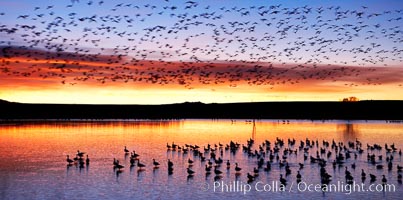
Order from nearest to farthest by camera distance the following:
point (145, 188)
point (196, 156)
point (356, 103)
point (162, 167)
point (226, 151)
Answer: point (145, 188), point (162, 167), point (196, 156), point (226, 151), point (356, 103)

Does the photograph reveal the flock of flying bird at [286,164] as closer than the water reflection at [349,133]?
Yes

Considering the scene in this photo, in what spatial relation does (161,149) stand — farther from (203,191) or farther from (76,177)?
(203,191)

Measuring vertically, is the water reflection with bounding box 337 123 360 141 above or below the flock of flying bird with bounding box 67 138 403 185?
above

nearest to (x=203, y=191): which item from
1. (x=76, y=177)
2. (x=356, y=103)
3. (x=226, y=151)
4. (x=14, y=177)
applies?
(x=76, y=177)

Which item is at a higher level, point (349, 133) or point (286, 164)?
point (349, 133)

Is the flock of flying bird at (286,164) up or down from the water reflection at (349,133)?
down

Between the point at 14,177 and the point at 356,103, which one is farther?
the point at 356,103

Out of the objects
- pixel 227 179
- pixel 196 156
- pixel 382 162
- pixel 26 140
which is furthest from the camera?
pixel 26 140

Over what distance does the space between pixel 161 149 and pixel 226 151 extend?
6.10 m

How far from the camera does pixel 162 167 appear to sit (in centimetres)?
3694

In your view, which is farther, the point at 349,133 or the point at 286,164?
the point at 349,133

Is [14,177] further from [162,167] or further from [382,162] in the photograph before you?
[382,162]

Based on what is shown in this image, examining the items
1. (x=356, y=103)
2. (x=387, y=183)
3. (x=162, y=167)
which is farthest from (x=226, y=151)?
(x=356, y=103)

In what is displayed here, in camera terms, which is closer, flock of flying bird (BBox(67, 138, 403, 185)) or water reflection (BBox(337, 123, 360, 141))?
flock of flying bird (BBox(67, 138, 403, 185))
